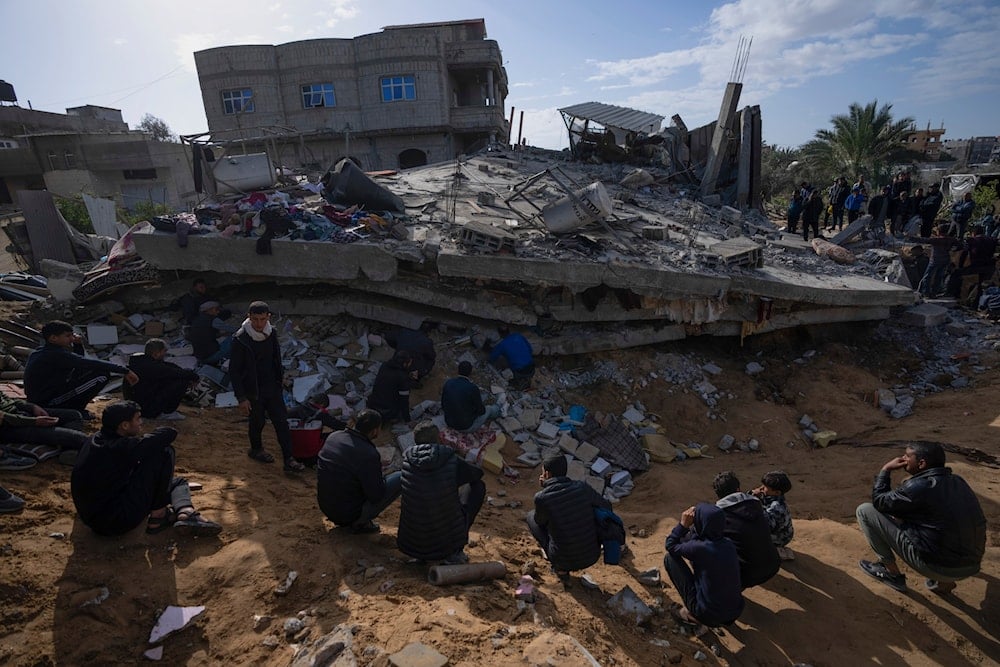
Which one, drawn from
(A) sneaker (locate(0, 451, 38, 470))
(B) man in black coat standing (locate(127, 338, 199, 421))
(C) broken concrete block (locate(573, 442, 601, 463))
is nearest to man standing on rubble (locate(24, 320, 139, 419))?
(B) man in black coat standing (locate(127, 338, 199, 421))

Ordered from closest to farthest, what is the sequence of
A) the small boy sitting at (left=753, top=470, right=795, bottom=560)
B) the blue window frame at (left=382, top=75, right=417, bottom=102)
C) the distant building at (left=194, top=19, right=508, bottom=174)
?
the small boy sitting at (left=753, top=470, right=795, bottom=560) → the distant building at (left=194, top=19, right=508, bottom=174) → the blue window frame at (left=382, top=75, right=417, bottom=102)

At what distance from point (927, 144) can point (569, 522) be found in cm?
3336

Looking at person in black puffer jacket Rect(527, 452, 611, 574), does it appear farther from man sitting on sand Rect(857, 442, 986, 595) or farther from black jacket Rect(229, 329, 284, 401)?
black jacket Rect(229, 329, 284, 401)

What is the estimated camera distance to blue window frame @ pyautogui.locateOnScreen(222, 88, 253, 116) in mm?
22156

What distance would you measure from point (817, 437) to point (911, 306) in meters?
4.26

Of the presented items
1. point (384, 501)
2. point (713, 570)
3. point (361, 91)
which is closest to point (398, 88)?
point (361, 91)

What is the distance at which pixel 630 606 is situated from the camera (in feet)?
11.6

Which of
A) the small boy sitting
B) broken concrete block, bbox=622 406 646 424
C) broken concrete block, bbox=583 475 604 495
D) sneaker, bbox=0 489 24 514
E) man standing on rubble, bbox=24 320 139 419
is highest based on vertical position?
man standing on rubble, bbox=24 320 139 419

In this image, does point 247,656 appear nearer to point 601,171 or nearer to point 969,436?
point 969,436

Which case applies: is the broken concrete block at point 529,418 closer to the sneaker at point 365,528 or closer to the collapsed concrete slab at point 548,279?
the collapsed concrete slab at point 548,279

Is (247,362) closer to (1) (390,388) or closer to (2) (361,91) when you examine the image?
(1) (390,388)

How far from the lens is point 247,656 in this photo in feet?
8.82

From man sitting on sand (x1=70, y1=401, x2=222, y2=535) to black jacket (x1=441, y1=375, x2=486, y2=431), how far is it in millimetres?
2620

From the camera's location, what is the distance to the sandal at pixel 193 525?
11.7 ft
